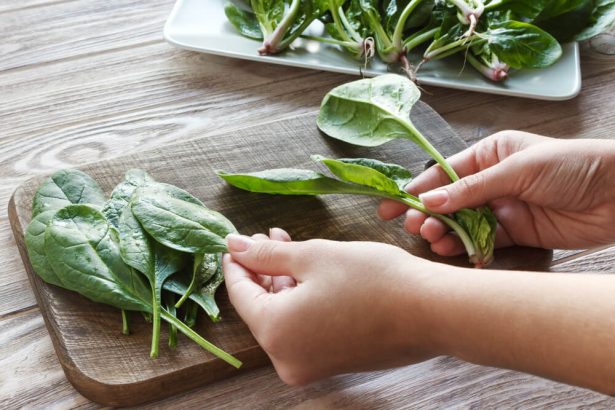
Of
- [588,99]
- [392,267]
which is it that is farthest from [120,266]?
[588,99]

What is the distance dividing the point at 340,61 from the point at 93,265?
527 mm

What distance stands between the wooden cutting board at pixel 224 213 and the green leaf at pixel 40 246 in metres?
0.01

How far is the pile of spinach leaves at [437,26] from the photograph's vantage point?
1.05m

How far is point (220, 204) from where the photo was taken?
2.78ft

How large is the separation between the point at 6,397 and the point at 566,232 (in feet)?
1.85

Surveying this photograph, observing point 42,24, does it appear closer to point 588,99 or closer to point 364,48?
point 364,48

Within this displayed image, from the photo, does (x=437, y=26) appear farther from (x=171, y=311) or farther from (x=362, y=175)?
(x=171, y=311)

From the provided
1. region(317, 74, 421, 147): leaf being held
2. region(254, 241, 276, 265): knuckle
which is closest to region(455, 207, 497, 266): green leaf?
region(317, 74, 421, 147): leaf being held

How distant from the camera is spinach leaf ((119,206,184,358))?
70 cm

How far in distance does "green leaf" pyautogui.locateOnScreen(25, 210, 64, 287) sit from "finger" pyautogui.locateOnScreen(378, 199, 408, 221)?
33 centimetres

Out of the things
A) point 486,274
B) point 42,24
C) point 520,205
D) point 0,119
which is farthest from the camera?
point 42,24

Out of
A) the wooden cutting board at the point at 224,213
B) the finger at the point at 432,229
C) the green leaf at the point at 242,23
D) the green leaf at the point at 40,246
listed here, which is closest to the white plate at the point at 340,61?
the green leaf at the point at 242,23

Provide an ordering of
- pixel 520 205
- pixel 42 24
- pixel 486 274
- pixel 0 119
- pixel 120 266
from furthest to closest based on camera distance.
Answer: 1. pixel 42 24
2. pixel 0 119
3. pixel 520 205
4. pixel 120 266
5. pixel 486 274

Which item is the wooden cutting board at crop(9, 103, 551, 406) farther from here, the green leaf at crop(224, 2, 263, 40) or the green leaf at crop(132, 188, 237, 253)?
the green leaf at crop(224, 2, 263, 40)
